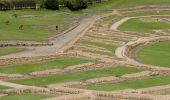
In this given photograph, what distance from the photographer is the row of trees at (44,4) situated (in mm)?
108750

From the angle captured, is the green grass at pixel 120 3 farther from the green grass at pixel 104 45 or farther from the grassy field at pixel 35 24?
the green grass at pixel 104 45

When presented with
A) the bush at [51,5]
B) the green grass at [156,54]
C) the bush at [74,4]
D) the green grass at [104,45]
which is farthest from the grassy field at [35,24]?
the green grass at [156,54]

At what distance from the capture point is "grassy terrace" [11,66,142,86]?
4886 centimetres

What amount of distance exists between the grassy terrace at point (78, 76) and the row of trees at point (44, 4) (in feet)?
183

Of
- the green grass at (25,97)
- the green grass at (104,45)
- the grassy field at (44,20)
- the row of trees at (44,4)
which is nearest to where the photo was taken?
the green grass at (25,97)

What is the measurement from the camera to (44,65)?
55656 mm

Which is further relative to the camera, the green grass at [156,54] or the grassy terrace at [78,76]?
the green grass at [156,54]

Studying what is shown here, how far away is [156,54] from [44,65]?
65.6 ft

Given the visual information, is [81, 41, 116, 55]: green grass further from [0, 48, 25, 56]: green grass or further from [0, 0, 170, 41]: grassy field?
[0, 48, 25, 56]: green grass

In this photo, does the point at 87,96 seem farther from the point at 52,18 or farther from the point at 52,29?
the point at 52,18

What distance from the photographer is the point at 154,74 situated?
53938 millimetres

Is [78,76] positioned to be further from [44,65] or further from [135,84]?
[135,84]

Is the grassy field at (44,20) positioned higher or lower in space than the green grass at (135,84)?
lower

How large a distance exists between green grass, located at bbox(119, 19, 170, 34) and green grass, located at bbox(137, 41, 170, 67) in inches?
483
